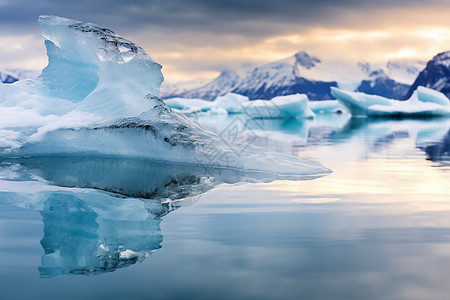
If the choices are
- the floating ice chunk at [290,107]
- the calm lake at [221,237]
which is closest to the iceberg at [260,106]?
the floating ice chunk at [290,107]

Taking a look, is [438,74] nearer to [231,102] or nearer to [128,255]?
[231,102]

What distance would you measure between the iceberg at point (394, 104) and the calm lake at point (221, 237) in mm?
29741

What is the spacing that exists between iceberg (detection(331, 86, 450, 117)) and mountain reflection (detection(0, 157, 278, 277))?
28.5 metres

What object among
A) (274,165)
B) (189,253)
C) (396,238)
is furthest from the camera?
(274,165)

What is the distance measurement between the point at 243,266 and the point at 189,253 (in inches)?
16.4

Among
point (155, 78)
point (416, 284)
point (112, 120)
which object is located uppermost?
point (155, 78)

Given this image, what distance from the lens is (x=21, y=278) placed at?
2.83 meters

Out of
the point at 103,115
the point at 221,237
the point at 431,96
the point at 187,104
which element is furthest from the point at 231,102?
the point at 221,237

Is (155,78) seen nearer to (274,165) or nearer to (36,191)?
(274,165)

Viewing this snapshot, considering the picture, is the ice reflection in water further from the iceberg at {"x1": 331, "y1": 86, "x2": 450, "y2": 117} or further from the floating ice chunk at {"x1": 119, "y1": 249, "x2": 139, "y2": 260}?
the iceberg at {"x1": 331, "y1": 86, "x2": 450, "y2": 117}

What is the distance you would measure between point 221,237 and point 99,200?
6.15 feet

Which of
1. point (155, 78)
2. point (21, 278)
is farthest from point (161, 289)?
point (155, 78)

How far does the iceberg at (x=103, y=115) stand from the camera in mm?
7766

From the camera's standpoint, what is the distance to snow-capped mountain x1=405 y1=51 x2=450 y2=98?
311ft
